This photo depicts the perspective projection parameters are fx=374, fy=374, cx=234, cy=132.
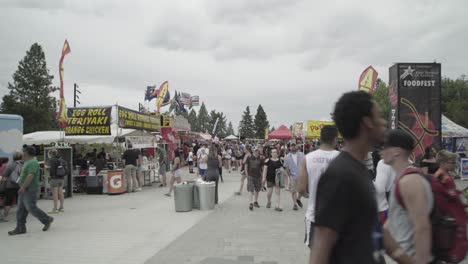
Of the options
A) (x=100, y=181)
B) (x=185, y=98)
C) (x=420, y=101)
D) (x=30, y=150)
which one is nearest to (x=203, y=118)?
(x=185, y=98)

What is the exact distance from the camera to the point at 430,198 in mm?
2352

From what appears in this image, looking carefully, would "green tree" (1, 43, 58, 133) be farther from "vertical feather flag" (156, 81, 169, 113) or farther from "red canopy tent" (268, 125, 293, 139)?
"red canopy tent" (268, 125, 293, 139)

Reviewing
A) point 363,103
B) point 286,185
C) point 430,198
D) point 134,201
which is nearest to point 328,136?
point 430,198

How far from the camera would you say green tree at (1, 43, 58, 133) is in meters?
57.4

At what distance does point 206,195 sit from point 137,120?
913 cm

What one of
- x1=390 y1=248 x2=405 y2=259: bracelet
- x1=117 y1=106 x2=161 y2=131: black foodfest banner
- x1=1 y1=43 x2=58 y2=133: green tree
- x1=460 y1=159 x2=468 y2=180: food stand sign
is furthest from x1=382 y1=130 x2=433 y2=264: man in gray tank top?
x1=1 y1=43 x2=58 y2=133: green tree

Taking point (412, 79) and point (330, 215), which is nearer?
point (330, 215)

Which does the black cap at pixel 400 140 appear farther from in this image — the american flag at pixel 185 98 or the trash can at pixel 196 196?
the american flag at pixel 185 98

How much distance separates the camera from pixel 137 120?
60.3ft

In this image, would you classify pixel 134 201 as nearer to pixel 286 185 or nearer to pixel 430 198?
pixel 286 185

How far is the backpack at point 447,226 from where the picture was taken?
2.39 m

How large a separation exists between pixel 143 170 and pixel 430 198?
1560 centimetres

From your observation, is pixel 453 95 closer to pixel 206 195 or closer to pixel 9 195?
pixel 206 195

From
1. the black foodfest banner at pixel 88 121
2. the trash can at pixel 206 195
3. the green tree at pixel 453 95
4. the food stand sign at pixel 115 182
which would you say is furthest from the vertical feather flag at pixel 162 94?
the green tree at pixel 453 95
